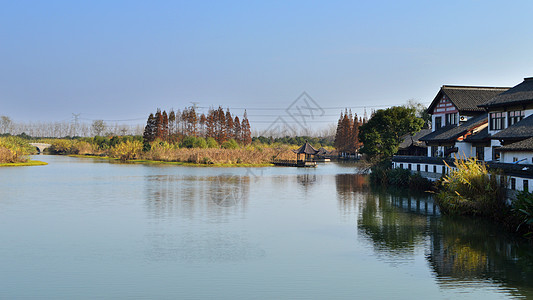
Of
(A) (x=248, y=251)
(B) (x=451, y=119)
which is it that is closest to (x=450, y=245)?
(A) (x=248, y=251)

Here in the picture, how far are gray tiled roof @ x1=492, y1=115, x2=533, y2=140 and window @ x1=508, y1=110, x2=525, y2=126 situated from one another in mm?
2093

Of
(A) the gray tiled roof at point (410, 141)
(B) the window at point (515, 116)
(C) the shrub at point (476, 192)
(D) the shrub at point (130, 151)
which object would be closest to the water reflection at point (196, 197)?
(C) the shrub at point (476, 192)

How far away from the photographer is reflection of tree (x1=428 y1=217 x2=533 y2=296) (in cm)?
1444

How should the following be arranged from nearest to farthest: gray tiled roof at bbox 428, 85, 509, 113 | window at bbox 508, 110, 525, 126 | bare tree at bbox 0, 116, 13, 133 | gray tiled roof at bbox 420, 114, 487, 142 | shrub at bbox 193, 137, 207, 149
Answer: window at bbox 508, 110, 525, 126, gray tiled roof at bbox 420, 114, 487, 142, gray tiled roof at bbox 428, 85, 509, 113, shrub at bbox 193, 137, 207, 149, bare tree at bbox 0, 116, 13, 133

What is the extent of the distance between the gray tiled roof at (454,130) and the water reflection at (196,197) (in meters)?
15.5

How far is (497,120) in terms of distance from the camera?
33.2m

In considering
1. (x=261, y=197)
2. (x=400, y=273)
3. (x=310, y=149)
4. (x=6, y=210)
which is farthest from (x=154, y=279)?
(x=310, y=149)

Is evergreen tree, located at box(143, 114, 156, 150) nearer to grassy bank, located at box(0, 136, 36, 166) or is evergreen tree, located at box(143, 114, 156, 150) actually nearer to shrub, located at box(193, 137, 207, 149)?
shrub, located at box(193, 137, 207, 149)

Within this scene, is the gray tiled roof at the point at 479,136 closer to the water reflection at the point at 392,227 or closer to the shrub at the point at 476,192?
the water reflection at the point at 392,227

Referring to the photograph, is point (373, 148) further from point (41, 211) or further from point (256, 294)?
point (256, 294)

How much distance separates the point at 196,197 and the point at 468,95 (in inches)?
990

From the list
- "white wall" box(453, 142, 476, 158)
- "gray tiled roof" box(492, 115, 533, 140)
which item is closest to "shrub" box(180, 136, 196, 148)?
"white wall" box(453, 142, 476, 158)

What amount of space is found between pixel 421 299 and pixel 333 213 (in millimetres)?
14770

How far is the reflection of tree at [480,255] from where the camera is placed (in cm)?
1444
